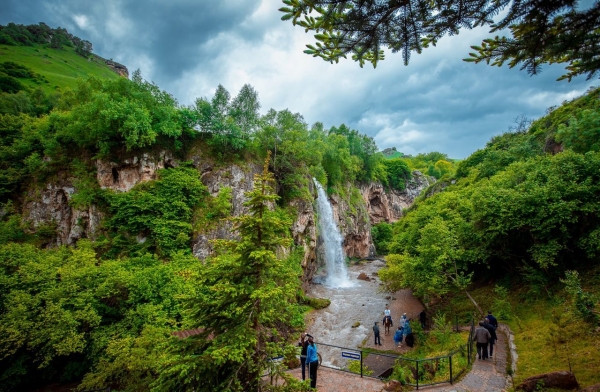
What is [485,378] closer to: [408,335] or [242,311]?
[408,335]

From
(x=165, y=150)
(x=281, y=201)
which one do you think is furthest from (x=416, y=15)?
(x=281, y=201)

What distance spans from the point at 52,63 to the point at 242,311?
352 feet

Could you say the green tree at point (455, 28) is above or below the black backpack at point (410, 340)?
above

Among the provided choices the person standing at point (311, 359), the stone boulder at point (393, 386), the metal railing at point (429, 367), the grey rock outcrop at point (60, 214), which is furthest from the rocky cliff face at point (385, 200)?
the person standing at point (311, 359)

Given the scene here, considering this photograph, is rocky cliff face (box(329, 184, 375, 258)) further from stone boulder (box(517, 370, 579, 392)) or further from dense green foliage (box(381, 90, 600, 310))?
stone boulder (box(517, 370, 579, 392))

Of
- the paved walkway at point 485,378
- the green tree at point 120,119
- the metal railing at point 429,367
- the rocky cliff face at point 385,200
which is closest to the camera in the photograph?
the paved walkway at point 485,378

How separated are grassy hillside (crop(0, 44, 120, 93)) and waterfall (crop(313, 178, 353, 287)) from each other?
53.1 metres

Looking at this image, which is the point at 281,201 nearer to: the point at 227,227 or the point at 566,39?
the point at 227,227

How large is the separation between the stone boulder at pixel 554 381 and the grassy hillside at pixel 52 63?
232ft

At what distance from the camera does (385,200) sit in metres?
62.8

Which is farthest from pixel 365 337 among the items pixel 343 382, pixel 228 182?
pixel 228 182

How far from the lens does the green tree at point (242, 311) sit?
5473 millimetres

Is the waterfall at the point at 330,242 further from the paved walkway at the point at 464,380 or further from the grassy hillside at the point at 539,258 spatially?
the paved walkway at the point at 464,380

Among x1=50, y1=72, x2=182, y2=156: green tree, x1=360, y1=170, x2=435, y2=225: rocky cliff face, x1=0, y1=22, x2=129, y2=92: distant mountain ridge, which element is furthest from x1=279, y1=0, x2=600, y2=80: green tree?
x1=0, y1=22, x2=129, y2=92: distant mountain ridge
